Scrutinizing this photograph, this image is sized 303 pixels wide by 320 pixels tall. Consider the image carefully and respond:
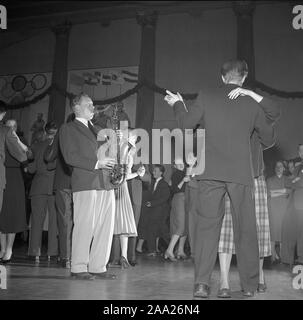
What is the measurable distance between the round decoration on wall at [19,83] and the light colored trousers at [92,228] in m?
6.88

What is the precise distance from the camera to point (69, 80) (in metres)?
9.20

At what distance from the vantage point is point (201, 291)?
8.17ft

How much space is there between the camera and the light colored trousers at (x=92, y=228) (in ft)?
10.7

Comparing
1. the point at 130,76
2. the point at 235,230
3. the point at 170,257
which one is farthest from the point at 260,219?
the point at 130,76

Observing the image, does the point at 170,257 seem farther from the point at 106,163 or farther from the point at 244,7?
the point at 244,7

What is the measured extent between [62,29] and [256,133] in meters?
7.28

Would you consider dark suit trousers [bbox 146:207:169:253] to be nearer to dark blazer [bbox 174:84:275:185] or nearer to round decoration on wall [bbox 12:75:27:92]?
dark blazer [bbox 174:84:275:185]

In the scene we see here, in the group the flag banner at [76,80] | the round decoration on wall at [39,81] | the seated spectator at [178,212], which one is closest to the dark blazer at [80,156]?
the seated spectator at [178,212]

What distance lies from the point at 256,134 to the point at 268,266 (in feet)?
8.14

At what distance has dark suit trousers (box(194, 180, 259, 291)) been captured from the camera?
2.52 meters

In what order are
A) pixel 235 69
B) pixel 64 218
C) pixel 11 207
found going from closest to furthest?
1. pixel 235 69
2. pixel 64 218
3. pixel 11 207

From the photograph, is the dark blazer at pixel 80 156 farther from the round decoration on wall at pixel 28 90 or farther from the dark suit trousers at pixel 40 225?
the round decoration on wall at pixel 28 90

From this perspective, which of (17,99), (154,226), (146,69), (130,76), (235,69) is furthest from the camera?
(17,99)
